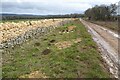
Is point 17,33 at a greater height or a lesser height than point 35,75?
greater

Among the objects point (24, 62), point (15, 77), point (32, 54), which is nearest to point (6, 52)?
point (32, 54)

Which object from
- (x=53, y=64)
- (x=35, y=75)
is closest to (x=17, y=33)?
(x=53, y=64)

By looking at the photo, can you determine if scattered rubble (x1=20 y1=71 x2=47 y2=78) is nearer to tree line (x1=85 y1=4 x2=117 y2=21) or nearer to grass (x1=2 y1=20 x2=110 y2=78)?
grass (x1=2 y1=20 x2=110 y2=78)

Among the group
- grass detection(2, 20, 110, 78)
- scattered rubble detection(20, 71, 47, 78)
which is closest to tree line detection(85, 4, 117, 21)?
grass detection(2, 20, 110, 78)

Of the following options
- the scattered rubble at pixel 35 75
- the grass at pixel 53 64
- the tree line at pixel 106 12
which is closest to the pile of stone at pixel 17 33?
the grass at pixel 53 64

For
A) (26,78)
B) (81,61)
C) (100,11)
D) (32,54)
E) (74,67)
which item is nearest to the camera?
(26,78)

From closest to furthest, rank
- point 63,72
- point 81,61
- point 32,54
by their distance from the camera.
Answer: point 63,72, point 81,61, point 32,54

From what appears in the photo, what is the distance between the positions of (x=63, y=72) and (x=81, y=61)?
358cm

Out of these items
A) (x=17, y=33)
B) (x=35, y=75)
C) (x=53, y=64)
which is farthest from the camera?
(x=17, y=33)

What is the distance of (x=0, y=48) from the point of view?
24.7 metres

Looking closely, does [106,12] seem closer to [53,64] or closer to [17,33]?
[17,33]

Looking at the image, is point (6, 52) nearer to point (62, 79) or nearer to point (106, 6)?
point (62, 79)

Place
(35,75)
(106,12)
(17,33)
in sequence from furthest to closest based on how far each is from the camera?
(106,12) → (17,33) → (35,75)

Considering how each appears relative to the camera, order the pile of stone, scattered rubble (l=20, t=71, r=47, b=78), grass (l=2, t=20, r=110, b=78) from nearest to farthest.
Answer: scattered rubble (l=20, t=71, r=47, b=78) < grass (l=2, t=20, r=110, b=78) < the pile of stone
